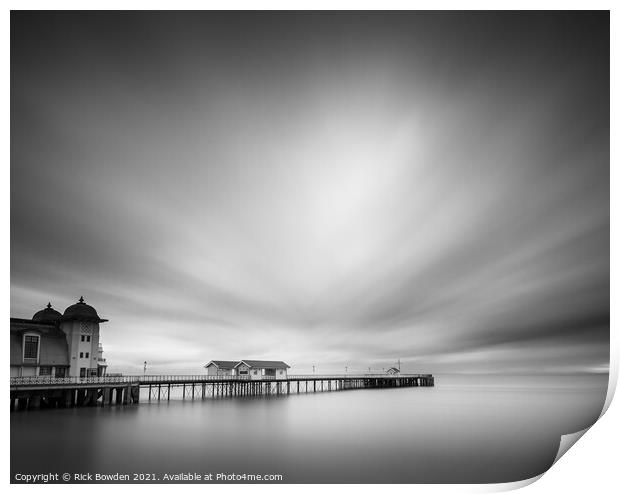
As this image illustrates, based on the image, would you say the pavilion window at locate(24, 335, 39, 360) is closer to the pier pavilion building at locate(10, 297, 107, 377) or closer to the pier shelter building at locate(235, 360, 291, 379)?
the pier pavilion building at locate(10, 297, 107, 377)

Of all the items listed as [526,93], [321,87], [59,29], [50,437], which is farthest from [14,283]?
[526,93]

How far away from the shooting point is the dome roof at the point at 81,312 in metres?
13.9

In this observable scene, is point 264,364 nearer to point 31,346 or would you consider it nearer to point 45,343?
point 45,343

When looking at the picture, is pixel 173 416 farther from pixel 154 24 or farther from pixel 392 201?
pixel 154 24

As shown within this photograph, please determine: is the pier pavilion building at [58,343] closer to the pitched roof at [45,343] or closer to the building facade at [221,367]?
the pitched roof at [45,343]

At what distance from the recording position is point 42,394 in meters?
14.4

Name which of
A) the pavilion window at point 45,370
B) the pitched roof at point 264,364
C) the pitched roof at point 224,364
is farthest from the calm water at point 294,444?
the pitched roof at point 264,364

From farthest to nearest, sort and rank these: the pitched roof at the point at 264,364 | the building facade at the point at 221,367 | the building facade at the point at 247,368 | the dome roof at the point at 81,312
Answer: the pitched roof at the point at 264,364 < the building facade at the point at 247,368 < the building facade at the point at 221,367 < the dome roof at the point at 81,312

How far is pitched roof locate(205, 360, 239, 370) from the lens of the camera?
23880mm

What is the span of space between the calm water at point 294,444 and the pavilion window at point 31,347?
1627 millimetres

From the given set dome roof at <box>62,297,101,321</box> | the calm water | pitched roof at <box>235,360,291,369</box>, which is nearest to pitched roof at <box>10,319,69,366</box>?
dome roof at <box>62,297,101,321</box>

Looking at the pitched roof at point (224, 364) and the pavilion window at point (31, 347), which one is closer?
the pavilion window at point (31, 347)

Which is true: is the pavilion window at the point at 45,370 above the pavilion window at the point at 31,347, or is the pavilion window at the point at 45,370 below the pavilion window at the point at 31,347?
below

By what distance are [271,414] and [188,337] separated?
4.55 metres
